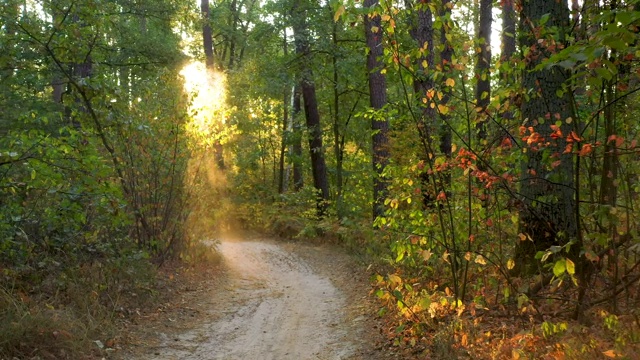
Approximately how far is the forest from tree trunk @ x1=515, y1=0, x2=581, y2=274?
0.03 meters

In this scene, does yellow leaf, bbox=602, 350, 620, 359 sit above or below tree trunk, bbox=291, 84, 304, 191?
below

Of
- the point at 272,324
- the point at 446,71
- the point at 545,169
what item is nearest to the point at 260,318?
the point at 272,324

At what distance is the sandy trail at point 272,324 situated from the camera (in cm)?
683


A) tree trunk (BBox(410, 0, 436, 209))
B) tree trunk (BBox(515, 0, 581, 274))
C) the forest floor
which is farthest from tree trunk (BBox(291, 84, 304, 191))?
tree trunk (BBox(515, 0, 581, 274))

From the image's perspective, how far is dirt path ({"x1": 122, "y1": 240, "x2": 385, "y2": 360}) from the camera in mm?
6836

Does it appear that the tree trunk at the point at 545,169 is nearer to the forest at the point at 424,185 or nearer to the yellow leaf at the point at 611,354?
the forest at the point at 424,185

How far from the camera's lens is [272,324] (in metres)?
8.20

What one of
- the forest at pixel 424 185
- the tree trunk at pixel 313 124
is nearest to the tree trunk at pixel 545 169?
the forest at pixel 424 185

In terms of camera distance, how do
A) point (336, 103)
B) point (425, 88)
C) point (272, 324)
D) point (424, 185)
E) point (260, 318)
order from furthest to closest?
point (336, 103)
point (260, 318)
point (272, 324)
point (424, 185)
point (425, 88)

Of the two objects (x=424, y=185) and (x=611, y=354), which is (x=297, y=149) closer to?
(x=424, y=185)

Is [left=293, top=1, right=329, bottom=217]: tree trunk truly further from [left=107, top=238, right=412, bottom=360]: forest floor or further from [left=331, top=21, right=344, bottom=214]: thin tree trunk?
[left=107, top=238, right=412, bottom=360]: forest floor

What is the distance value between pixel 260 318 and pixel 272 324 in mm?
464

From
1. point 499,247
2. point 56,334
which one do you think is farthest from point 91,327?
point 499,247

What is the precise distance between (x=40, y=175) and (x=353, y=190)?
13.9 meters
